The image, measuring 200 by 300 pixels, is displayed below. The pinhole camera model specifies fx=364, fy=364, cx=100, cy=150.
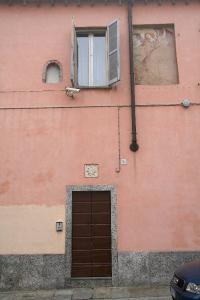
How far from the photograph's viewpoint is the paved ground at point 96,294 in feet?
24.9

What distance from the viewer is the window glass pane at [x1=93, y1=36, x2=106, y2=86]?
9.44 meters

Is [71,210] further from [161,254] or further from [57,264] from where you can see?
[161,254]

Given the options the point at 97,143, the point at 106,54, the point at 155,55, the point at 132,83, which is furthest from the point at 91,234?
the point at 155,55

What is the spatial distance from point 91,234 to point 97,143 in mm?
2187

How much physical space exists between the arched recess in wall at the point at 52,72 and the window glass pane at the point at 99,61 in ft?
3.01

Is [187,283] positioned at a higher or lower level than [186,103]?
lower

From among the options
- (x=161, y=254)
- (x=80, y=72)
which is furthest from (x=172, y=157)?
(x=80, y=72)

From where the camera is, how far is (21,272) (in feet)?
27.3

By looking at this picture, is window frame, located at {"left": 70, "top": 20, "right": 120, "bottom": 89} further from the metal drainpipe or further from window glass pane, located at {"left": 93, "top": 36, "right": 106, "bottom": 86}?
the metal drainpipe

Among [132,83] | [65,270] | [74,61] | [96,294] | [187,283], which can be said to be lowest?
[96,294]

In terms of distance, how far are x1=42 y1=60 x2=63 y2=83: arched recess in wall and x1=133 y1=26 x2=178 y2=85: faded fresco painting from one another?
77.9 inches

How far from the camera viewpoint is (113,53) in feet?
30.0

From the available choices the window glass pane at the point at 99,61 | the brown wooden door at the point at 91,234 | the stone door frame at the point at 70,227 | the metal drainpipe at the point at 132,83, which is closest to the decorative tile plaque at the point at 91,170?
the stone door frame at the point at 70,227

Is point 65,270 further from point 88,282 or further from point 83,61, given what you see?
point 83,61
